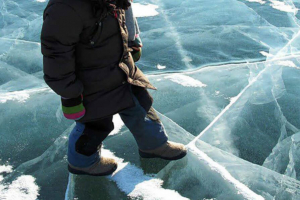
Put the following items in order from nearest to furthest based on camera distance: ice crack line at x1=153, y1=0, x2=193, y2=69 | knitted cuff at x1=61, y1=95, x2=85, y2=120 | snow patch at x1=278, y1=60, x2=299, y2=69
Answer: knitted cuff at x1=61, y1=95, x2=85, y2=120, snow patch at x1=278, y1=60, x2=299, y2=69, ice crack line at x1=153, y1=0, x2=193, y2=69

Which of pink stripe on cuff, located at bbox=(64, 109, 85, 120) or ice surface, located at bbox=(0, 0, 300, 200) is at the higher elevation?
pink stripe on cuff, located at bbox=(64, 109, 85, 120)

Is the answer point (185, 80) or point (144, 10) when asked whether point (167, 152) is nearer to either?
point (185, 80)

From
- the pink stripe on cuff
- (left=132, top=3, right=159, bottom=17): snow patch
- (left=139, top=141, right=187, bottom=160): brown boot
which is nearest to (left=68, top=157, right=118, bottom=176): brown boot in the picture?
(left=139, top=141, right=187, bottom=160): brown boot

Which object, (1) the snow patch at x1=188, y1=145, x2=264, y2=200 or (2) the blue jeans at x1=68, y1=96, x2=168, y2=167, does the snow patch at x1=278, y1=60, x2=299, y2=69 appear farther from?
(2) the blue jeans at x1=68, y1=96, x2=168, y2=167

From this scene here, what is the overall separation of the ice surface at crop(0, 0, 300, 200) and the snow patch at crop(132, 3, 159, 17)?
270mm

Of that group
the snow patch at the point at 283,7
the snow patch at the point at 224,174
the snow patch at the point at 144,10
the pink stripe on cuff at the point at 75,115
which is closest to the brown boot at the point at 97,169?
the pink stripe on cuff at the point at 75,115

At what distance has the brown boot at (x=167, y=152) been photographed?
5.35ft

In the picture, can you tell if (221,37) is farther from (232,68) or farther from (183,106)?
(183,106)

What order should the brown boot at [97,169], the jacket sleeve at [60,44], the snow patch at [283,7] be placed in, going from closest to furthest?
the jacket sleeve at [60,44], the brown boot at [97,169], the snow patch at [283,7]

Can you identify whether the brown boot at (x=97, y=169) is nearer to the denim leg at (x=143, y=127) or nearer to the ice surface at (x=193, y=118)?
the ice surface at (x=193, y=118)

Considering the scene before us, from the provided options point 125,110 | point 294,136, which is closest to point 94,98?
point 125,110

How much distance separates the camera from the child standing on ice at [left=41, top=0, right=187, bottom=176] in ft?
3.97

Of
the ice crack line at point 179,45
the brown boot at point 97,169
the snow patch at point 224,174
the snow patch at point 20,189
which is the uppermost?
the ice crack line at point 179,45

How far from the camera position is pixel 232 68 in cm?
252
